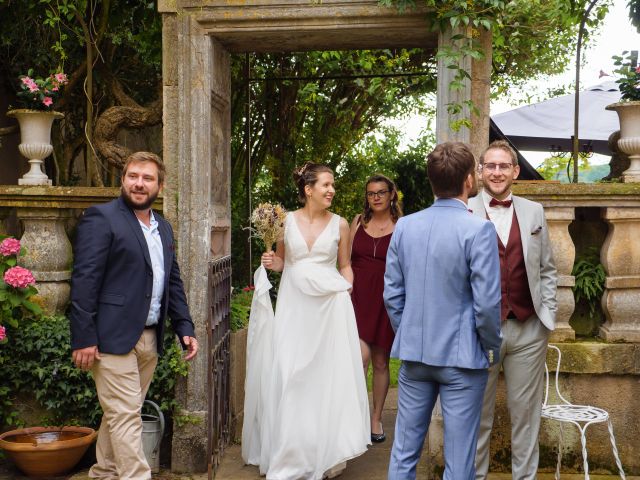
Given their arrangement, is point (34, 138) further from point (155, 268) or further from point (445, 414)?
point (445, 414)

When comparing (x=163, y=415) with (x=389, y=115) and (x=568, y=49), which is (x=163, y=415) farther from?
(x=568, y=49)

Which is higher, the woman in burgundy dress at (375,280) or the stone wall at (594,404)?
the woman in burgundy dress at (375,280)

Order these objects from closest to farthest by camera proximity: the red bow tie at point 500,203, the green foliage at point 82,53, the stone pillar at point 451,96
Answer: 1. the red bow tie at point 500,203
2. the stone pillar at point 451,96
3. the green foliage at point 82,53

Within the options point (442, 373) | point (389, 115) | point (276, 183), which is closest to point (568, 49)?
point (389, 115)

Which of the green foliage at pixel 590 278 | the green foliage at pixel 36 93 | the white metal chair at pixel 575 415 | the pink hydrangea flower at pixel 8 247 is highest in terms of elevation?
the green foliage at pixel 36 93

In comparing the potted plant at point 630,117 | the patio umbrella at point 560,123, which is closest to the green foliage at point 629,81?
the potted plant at point 630,117

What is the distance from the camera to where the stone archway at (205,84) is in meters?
5.37

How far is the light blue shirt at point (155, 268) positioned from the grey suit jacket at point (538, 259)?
5.89 feet

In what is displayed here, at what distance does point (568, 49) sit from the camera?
14.2m

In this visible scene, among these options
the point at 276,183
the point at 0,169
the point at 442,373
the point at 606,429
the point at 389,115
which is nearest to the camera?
the point at 442,373

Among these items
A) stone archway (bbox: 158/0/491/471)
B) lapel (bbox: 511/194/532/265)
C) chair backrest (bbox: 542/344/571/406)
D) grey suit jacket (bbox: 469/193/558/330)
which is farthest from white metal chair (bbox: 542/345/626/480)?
stone archway (bbox: 158/0/491/471)

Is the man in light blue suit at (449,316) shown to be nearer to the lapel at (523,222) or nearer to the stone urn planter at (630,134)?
the lapel at (523,222)

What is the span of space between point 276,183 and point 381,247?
4.61m

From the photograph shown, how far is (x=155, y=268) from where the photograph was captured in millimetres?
4574
